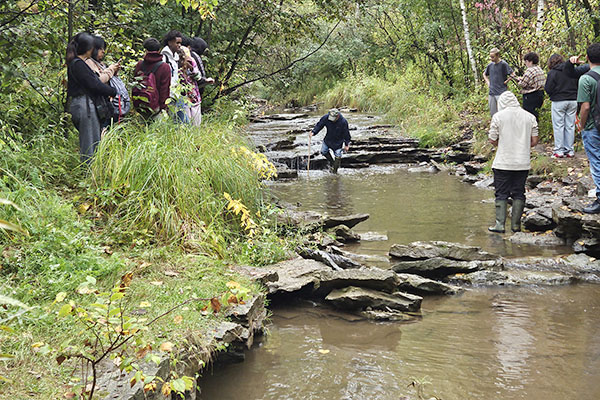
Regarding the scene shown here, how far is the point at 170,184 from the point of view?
568cm

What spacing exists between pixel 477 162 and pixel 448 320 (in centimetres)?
958

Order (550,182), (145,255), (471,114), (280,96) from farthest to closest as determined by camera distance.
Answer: (280,96) → (471,114) → (550,182) → (145,255)

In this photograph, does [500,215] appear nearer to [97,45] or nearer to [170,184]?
[170,184]

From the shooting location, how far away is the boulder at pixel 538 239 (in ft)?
24.6

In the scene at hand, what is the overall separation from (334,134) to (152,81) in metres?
7.54

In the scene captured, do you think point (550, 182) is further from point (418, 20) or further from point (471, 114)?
point (418, 20)

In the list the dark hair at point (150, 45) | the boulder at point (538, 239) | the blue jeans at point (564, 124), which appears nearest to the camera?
the dark hair at point (150, 45)

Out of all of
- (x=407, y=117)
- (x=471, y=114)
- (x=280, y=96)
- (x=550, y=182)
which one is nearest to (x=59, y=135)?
(x=550, y=182)

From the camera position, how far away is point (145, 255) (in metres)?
4.90

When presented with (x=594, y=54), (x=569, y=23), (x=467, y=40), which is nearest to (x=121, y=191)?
(x=594, y=54)

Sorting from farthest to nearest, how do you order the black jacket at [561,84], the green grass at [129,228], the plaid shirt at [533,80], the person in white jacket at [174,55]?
the plaid shirt at [533,80]
the black jacket at [561,84]
the person in white jacket at [174,55]
the green grass at [129,228]

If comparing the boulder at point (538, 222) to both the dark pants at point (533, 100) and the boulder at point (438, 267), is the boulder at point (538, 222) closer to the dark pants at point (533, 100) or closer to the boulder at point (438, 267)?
the boulder at point (438, 267)

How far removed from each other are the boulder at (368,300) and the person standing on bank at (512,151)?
3434 millimetres

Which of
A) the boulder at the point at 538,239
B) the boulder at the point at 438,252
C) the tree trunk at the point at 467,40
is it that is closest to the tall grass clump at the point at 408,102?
the tree trunk at the point at 467,40
